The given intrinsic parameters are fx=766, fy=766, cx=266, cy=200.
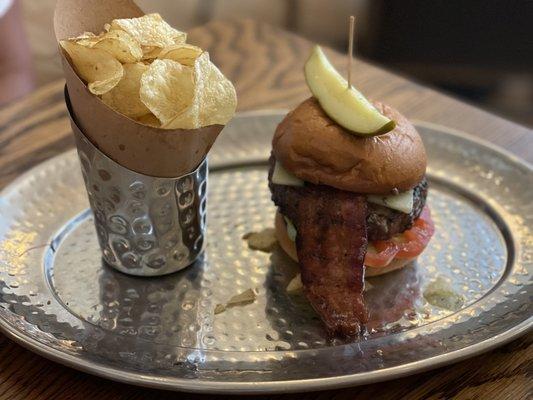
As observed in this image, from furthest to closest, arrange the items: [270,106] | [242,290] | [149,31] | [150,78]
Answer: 1. [270,106]
2. [242,290]
3. [149,31]
4. [150,78]

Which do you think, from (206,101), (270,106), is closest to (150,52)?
(206,101)

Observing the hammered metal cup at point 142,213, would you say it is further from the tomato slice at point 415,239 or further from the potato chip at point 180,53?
the tomato slice at point 415,239

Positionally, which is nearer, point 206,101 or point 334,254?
point 206,101

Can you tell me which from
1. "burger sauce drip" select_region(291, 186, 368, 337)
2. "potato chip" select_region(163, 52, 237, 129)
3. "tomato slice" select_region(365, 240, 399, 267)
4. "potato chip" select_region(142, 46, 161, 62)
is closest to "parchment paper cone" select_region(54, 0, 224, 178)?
"potato chip" select_region(163, 52, 237, 129)

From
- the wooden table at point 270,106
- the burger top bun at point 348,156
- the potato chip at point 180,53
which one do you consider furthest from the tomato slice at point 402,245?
the potato chip at point 180,53

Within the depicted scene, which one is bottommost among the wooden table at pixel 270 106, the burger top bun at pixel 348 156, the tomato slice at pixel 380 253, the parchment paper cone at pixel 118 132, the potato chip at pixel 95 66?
the wooden table at pixel 270 106

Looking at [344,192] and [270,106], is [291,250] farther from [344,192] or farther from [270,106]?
[270,106]
